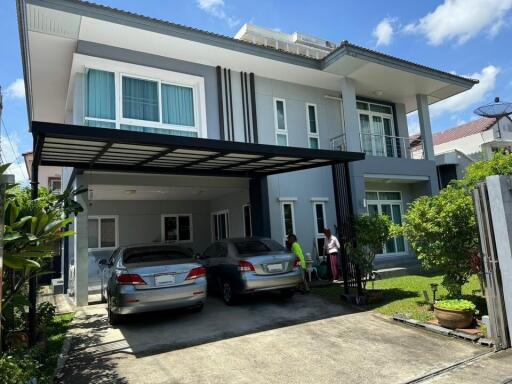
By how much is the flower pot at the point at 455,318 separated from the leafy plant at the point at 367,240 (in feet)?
8.00

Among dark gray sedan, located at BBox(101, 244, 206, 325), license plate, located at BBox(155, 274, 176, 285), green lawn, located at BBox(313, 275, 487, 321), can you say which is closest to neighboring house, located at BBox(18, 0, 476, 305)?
green lawn, located at BBox(313, 275, 487, 321)

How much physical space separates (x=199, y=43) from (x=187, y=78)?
1.28m

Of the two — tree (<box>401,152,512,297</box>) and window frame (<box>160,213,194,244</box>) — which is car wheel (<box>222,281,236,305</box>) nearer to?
tree (<box>401,152,512,297</box>)

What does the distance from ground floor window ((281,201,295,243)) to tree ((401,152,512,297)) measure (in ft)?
17.3

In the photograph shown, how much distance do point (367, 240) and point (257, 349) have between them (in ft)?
13.7

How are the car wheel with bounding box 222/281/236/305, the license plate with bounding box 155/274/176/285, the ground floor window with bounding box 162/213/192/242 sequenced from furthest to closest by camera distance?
the ground floor window with bounding box 162/213/192/242, the car wheel with bounding box 222/281/236/305, the license plate with bounding box 155/274/176/285

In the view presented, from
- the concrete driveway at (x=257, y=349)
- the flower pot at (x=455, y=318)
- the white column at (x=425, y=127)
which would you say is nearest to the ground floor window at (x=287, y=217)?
the concrete driveway at (x=257, y=349)

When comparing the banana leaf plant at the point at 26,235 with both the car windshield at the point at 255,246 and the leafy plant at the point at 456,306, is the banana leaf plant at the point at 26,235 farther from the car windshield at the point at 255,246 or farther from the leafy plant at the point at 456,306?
the leafy plant at the point at 456,306

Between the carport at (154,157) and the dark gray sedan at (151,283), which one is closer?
the carport at (154,157)

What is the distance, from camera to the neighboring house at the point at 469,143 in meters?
20.0

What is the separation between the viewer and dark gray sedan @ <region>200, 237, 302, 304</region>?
812 cm

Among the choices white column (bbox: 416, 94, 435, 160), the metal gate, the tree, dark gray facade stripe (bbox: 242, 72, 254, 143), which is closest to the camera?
the metal gate

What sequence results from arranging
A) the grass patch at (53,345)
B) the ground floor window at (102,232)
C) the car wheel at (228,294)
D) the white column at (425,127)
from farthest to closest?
the white column at (425,127), the ground floor window at (102,232), the car wheel at (228,294), the grass patch at (53,345)

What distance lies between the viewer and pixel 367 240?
8.88 metres
